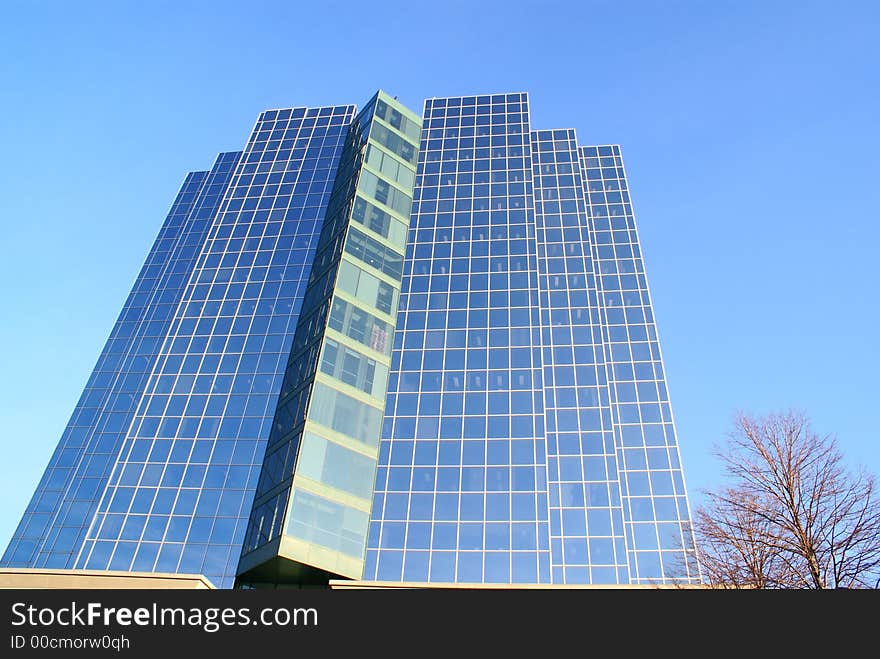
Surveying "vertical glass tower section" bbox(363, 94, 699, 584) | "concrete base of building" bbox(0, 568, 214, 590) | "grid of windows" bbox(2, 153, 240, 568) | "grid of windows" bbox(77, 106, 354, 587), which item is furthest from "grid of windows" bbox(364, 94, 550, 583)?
"grid of windows" bbox(2, 153, 240, 568)

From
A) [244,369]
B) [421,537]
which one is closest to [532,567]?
[421,537]

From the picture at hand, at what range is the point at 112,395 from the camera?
236 ft

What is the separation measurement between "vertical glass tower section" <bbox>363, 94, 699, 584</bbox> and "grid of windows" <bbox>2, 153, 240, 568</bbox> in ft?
91.0

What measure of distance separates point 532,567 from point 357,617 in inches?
1510

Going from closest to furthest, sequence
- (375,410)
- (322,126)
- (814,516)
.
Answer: (814,516), (375,410), (322,126)

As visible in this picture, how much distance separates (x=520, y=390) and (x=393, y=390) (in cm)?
1038

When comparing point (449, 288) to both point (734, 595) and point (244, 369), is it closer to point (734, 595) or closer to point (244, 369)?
point (244, 369)

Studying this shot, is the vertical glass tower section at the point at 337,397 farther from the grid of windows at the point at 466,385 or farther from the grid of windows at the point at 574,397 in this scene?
the grid of windows at the point at 574,397

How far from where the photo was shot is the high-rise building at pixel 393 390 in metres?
47.3

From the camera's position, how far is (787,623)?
12.9 m

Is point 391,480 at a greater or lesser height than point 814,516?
greater

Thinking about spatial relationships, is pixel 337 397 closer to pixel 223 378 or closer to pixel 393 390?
pixel 393 390

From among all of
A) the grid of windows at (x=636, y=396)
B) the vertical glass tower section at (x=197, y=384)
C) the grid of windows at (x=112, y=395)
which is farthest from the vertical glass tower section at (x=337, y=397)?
the grid of windows at (x=112, y=395)

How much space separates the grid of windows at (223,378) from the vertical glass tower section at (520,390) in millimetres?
11487
